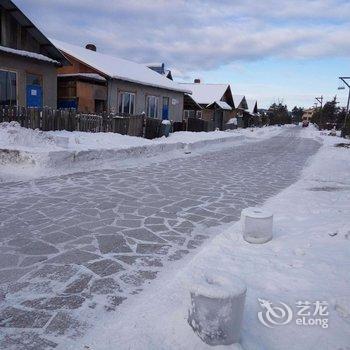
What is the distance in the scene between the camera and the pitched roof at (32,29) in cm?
1572

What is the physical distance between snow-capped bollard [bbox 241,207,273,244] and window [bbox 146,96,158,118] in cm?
2174

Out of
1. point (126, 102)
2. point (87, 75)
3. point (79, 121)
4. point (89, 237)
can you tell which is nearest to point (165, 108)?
point (126, 102)

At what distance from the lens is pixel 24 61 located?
1711cm

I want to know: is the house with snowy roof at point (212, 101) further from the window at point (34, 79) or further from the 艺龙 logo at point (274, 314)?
the 艺龙 logo at point (274, 314)

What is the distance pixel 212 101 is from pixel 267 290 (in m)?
40.9

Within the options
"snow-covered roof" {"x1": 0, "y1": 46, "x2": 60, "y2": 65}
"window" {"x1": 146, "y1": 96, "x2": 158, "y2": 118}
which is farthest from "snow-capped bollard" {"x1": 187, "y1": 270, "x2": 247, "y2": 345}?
"window" {"x1": 146, "y1": 96, "x2": 158, "y2": 118}

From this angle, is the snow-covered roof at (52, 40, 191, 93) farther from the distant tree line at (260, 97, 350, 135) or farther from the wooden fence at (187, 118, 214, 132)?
the distant tree line at (260, 97, 350, 135)

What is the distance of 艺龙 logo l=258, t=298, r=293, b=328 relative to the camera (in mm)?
3271

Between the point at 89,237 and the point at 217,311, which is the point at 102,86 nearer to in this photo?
the point at 89,237

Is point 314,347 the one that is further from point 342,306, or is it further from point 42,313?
point 42,313

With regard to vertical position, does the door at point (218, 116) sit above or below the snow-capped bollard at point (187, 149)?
above

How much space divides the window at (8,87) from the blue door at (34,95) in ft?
2.51

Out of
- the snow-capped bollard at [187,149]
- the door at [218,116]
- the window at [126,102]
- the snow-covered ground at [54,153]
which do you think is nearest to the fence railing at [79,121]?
the snow-covered ground at [54,153]

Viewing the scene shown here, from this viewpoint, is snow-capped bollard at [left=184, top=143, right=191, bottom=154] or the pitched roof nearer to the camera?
→ the pitched roof
